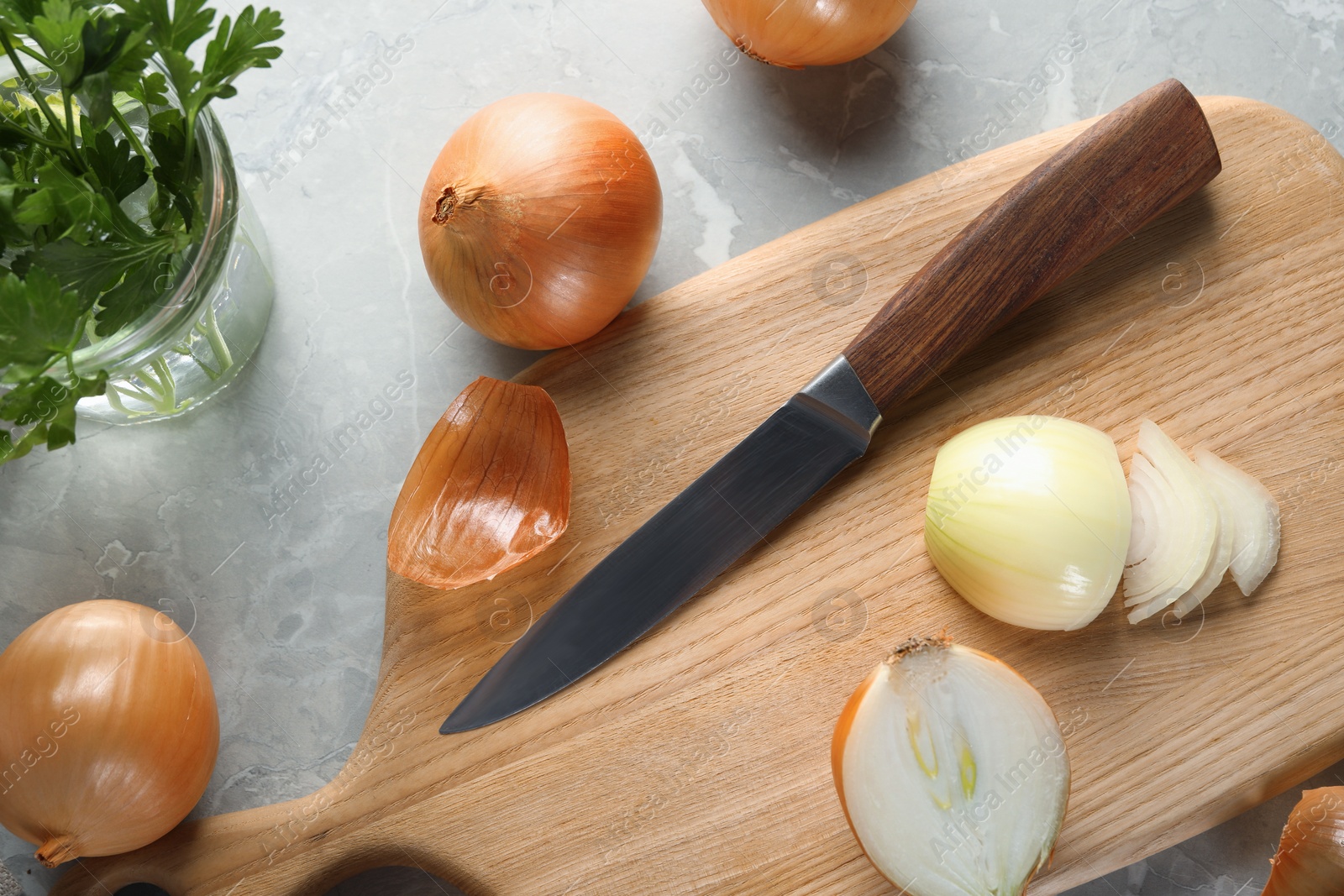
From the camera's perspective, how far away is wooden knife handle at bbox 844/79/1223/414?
1.06 metres

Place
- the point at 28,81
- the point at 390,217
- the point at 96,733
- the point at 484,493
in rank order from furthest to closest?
the point at 390,217 → the point at 484,493 → the point at 96,733 → the point at 28,81

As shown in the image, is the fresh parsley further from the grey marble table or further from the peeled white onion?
the peeled white onion

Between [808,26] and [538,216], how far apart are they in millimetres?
418

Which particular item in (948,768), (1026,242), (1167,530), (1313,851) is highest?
(1026,242)

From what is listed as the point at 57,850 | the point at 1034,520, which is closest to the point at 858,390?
the point at 1034,520

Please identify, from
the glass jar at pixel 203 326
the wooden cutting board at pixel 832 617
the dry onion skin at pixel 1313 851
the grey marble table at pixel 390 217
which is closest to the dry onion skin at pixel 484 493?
the wooden cutting board at pixel 832 617

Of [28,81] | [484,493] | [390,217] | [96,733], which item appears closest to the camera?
[28,81]

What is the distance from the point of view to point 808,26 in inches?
43.9

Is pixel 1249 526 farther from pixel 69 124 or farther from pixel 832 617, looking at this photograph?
pixel 69 124

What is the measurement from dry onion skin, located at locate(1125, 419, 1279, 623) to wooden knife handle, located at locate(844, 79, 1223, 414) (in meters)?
0.23

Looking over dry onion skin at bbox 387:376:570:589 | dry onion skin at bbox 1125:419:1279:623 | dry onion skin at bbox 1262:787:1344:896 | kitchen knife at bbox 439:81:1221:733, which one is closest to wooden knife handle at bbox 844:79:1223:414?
kitchen knife at bbox 439:81:1221:733

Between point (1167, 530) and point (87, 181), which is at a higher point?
point (87, 181)

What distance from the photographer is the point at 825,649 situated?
1.07 meters

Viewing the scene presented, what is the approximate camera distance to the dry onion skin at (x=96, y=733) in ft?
3.10
